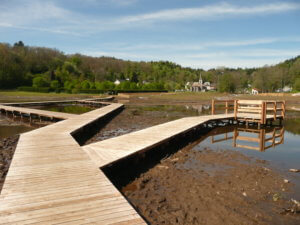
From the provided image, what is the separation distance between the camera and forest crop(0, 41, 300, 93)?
56969mm

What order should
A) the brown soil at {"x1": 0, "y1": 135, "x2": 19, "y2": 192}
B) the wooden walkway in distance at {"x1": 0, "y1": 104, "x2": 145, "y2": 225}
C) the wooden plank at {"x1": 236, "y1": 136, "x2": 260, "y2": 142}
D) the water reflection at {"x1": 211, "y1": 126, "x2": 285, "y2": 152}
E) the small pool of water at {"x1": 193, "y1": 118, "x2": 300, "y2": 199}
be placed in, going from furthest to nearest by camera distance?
1. the wooden plank at {"x1": 236, "y1": 136, "x2": 260, "y2": 142}
2. the water reflection at {"x1": 211, "y1": 126, "x2": 285, "y2": 152}
3. the small pool of water at {"x1": 193, "y1": 118, "x2": 300, "y2": 199}
4. the brown soil at {"x1": 0, "y1": 135, "x2": 19, "y2": 192}
5. the wooden walkway in distance at {"x1": 0, "y1": 104, "x2": 145, "y2": 225}

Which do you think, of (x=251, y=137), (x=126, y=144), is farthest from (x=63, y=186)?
(x=251, y=137)

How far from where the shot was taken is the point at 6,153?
29.3 ft

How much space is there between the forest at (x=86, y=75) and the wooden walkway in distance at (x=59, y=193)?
48118 millimetres

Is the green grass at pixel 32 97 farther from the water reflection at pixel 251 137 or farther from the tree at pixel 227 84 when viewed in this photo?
the tree at pixel 227 84

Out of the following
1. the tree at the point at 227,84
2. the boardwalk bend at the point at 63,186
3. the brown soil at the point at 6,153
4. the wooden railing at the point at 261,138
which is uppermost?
the tree at the point at 227,84

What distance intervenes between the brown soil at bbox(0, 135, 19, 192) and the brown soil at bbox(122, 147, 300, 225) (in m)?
3.65

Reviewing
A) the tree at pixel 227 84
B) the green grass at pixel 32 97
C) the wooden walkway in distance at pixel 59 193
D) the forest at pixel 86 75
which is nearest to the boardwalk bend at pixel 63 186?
the wooden walkway in distance at pixel 59 193

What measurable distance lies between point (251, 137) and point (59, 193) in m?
11.0

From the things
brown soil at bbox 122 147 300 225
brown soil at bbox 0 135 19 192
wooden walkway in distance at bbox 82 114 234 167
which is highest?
wooden walkway in distance at bbox 82 114 234 167

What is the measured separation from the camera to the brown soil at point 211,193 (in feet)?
16.2

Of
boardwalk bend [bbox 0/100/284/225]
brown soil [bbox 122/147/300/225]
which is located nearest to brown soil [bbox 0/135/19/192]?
boardwalk bend [bbox 0/100/284/225]

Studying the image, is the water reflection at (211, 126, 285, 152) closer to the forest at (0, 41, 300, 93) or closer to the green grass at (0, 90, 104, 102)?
the green grass at (0, 90, 104, 102)

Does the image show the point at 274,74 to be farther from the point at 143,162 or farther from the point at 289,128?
the point at 143,162
